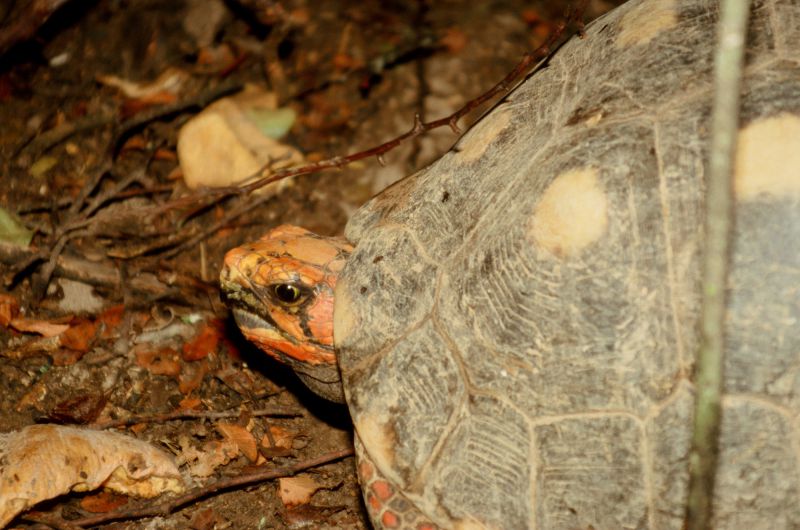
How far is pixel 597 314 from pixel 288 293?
4.22 ft

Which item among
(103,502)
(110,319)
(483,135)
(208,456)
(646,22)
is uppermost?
(646,22)

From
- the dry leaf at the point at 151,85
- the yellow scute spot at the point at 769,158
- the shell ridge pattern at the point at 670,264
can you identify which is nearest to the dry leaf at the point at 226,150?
the dry leaf at the point at 151,85

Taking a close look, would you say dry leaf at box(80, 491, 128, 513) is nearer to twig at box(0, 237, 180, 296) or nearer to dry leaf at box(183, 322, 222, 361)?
dry leaf at box(183, 322, 222, 361)

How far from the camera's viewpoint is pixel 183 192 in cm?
485

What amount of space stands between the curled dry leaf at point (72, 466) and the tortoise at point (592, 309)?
101 centimetres

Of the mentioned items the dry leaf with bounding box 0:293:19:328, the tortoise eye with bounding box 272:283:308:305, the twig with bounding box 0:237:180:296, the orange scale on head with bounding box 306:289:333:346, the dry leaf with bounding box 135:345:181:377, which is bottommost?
the dry leaf with bounding box 135:345:181:377

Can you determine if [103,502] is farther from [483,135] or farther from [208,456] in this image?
[483,135]

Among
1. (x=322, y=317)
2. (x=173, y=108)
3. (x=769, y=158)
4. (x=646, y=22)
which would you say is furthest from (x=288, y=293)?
(x=173, y=108)

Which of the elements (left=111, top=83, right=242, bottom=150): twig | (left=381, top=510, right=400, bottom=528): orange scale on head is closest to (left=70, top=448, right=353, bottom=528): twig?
(left=381, top=510, right=400, bottom=528): orange scale on head

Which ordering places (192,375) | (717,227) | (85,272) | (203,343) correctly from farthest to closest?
(85,272)
(203,343)
(192,375)
(717,227)

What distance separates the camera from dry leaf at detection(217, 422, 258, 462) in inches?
143

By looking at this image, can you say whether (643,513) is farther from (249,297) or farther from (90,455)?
(90,455)

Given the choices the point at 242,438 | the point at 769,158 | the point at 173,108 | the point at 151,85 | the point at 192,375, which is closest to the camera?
the point at 769,158

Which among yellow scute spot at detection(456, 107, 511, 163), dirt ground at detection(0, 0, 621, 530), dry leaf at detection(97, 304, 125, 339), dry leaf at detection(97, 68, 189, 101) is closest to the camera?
yellow scute spot at detection(456, 107, 511, 163)
